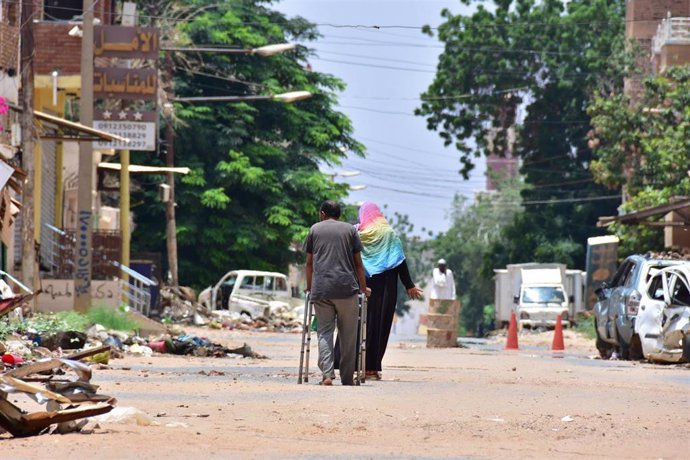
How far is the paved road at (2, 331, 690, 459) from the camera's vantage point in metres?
Answer: 9.62

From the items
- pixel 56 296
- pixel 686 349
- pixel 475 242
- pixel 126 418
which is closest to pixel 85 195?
pixel 56 296

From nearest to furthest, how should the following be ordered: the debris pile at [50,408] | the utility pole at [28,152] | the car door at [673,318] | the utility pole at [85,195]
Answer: the debris pile at [50,408]
the car door at [673,318]
the utility pole at [28,152]
the utility pole at [85,195]

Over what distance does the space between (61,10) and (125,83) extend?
27.2 feet

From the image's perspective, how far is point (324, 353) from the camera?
51.4 feet

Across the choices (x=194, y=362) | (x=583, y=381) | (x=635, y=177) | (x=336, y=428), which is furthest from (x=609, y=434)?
(x=635, y=177)

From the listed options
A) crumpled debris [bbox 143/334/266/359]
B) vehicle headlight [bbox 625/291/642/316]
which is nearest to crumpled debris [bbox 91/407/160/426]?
crumpled debris [bbox 143/334/266/359]

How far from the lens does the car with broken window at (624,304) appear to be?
25.6 metres

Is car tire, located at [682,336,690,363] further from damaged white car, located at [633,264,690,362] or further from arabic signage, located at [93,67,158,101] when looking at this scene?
arabic signage, located at [93,67,158,101]

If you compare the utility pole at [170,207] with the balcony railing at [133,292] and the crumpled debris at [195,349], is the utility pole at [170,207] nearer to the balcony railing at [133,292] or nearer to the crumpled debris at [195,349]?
the balcony railing at [133,292]

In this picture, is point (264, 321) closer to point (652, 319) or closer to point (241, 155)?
point (241, 155)

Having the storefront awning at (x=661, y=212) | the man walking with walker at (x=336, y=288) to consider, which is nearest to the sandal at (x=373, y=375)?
the man walking with walker at (x=336, y=288)

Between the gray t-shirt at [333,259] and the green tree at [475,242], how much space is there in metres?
87.1

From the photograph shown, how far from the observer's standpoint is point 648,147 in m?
48.6

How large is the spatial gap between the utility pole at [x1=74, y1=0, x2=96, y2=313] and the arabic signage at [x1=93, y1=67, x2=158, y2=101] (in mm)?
716
